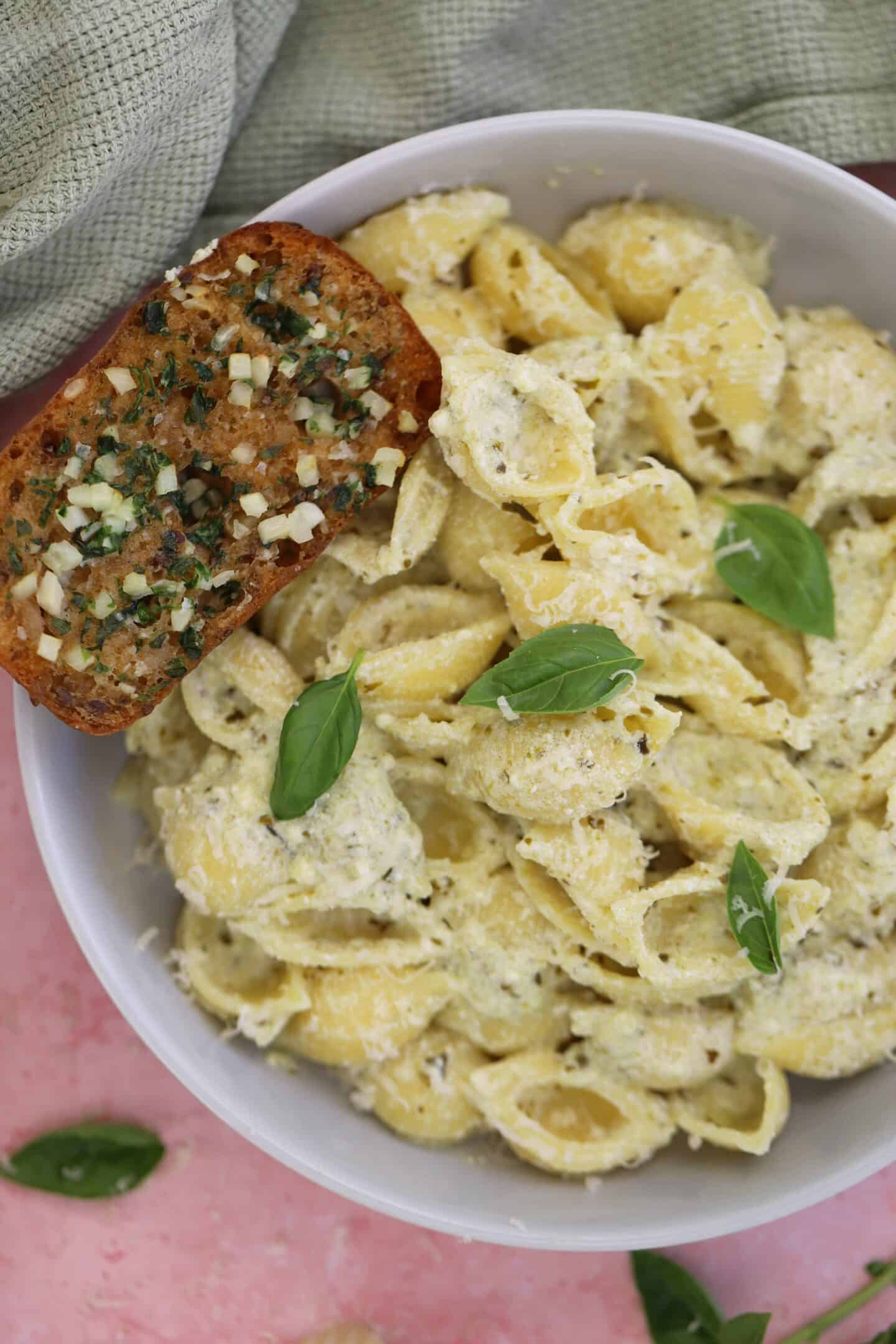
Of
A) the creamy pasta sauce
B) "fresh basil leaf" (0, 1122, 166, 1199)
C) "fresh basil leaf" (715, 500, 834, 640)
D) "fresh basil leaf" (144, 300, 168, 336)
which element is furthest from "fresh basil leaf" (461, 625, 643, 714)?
"fresh basil leaf" (0, 1122, 166, 1199)

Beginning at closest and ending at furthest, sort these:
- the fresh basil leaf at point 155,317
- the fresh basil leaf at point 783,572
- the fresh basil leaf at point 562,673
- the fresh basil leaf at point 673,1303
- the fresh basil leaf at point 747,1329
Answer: the fresh basil leaf at point 562,673 < the fresh basil leaf at point 155,317 < the fresh basil leaf at point 783,572 < the fresh basil leaf at point 747,1329 < the fresh basil leaf at point 673,1303

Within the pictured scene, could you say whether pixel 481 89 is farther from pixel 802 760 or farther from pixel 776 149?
pixel 802 760

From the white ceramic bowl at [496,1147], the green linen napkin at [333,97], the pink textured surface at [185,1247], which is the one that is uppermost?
the green linen napkin at [333,97]

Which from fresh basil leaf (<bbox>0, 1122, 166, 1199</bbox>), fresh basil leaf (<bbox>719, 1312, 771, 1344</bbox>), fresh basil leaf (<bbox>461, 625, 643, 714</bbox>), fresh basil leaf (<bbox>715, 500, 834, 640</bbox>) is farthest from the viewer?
fresh basil leaf (<bbox>0, 1122, 166, 1199</bbox>)

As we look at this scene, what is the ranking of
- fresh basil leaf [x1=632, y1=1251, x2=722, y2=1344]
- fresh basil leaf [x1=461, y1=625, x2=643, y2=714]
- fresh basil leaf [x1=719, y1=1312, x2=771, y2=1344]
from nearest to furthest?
fresh basil leaf [x1=461, y1=625, x2=643, y2=714] < fresh basil leaf [x1=719, y1=1312, x2=771, y2=1344] < fresh basil leaf [x1=632, y1=1251, x2=722, y2=1344]

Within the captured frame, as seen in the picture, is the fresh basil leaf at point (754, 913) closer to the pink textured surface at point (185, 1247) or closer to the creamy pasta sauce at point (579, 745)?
the creamy pasta sauce at point (579, 745)

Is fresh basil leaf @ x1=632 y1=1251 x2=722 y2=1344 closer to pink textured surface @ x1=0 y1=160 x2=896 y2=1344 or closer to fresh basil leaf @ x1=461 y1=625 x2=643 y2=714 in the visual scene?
pink textured surface @ x1=0 y1=160 x2=896 y2=1344

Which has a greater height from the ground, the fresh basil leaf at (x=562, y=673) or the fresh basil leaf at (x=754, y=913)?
the fresh basil leaf at (x=562, y=673)

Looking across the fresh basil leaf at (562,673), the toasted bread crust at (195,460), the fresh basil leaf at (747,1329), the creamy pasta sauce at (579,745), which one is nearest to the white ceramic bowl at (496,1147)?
the creamy pasta sauce at (579,745)
